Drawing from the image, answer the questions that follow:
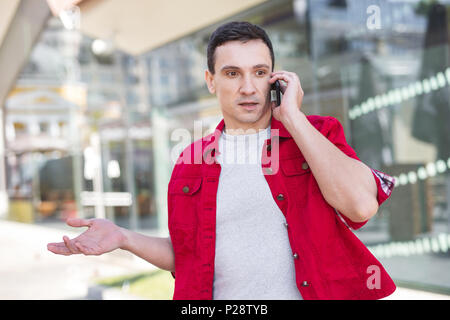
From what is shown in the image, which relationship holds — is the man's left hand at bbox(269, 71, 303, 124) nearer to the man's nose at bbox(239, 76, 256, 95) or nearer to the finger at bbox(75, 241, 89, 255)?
the man's nose at bbox(239, 76, 256, 95)

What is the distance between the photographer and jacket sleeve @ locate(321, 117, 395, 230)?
58.8 inches

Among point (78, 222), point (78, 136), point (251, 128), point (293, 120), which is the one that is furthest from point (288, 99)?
point (78, 136)

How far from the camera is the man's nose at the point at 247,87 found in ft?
5.54

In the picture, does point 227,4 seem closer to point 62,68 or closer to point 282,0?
point 282,0

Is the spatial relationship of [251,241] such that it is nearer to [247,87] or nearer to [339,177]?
[339,177]

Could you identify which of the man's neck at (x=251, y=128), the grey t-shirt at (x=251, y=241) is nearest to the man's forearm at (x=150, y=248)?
the grey t-shirt at (x=251, y=241)

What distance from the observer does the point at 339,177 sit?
144 centimetres

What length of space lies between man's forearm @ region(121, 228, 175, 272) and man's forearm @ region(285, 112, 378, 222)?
648mm

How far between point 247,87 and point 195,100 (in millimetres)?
6361

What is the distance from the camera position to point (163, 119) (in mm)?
8734

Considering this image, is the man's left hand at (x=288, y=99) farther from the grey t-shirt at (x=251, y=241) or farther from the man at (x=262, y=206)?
the grey t-shirt at (x=251, y=241)

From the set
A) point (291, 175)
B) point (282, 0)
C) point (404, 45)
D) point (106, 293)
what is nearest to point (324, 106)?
point (404, 45)

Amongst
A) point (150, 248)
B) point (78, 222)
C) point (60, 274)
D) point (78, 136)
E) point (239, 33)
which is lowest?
point (60, 274)

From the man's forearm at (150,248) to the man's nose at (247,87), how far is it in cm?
63
